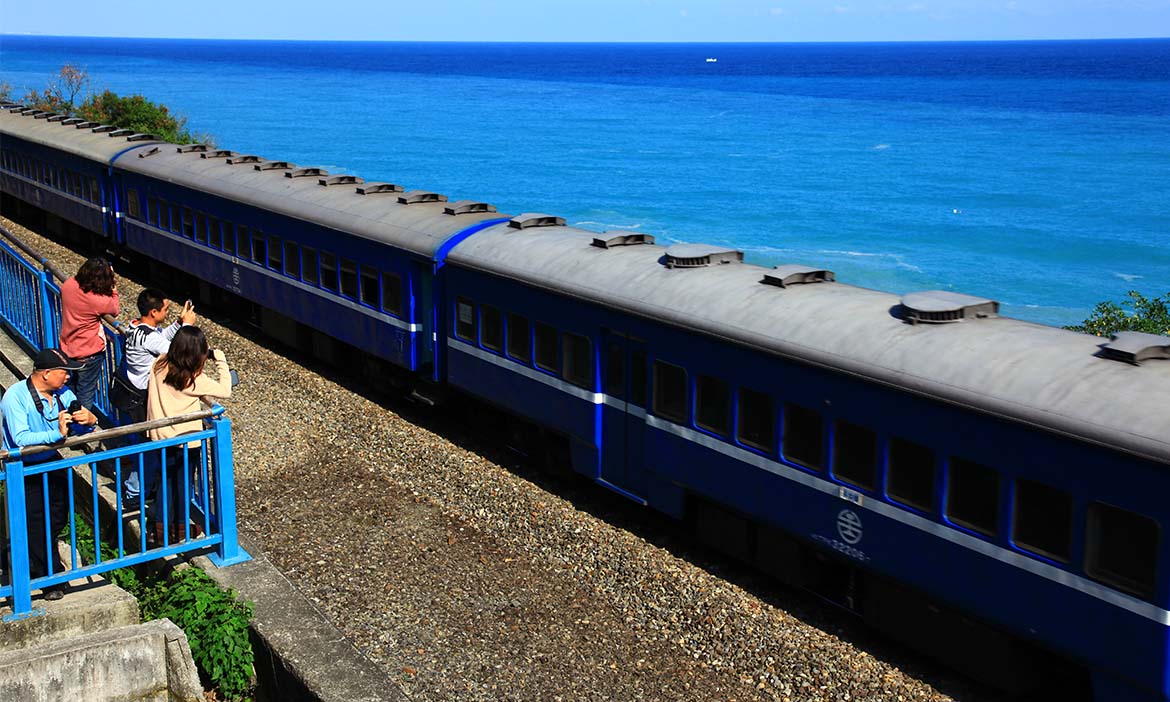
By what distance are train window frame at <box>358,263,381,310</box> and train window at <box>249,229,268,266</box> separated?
136 inches

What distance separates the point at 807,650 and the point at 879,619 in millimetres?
675

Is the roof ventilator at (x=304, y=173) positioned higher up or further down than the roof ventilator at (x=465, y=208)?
higher up

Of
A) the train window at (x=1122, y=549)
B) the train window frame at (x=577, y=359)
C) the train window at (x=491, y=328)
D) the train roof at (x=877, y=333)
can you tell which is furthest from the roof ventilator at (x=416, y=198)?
the train window at (x=1122, y=549)

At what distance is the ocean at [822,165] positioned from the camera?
6153 cm

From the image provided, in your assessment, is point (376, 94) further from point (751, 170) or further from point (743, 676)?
point (743, 676)

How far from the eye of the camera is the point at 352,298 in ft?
57.8

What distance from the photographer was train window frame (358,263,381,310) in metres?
16.9

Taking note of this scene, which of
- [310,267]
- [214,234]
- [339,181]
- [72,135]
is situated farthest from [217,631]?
[72,135]

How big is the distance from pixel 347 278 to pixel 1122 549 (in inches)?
481

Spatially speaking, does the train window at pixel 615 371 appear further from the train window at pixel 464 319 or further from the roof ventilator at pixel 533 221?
the roof ventilator at pixel 533 221

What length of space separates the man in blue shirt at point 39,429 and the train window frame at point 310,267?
10.3m

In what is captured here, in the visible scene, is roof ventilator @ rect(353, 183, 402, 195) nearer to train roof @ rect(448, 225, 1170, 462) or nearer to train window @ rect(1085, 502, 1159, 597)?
train roof @ rect(448, 225, 1170, 462)

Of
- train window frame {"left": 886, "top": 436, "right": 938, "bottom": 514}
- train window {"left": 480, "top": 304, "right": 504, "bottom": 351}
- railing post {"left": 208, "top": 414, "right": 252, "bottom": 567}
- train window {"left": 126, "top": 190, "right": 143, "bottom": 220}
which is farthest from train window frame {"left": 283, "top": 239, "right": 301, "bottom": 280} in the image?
train window frame {"left": 886, "top": 436, "right": 938, "bottom": 514}

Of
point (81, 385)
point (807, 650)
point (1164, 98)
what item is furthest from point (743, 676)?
point (1164, 98)
